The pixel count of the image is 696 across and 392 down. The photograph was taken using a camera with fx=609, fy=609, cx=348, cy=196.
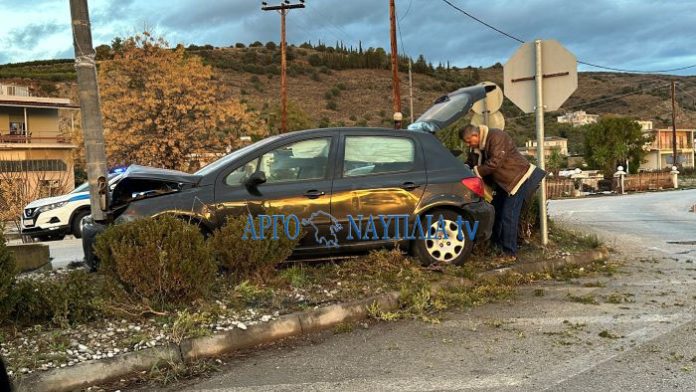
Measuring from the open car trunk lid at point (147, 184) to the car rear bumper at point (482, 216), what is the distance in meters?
3.00

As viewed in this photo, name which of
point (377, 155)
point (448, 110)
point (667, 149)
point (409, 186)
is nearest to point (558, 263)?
point (409, 186)

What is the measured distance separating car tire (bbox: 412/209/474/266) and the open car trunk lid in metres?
2.51

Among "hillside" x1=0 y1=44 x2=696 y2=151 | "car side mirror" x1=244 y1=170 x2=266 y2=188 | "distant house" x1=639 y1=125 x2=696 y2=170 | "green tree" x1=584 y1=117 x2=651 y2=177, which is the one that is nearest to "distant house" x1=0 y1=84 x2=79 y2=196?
"hillside" x1=0 y1=44 x2=696 y2=151

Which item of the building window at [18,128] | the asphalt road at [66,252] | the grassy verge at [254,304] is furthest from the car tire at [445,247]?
the building window at [18,128]

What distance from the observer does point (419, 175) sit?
6789 mm

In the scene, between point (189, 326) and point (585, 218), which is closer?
point (189, 326)

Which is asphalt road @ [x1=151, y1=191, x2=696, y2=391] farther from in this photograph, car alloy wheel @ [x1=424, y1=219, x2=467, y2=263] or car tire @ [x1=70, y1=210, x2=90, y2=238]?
car tire @ [x1=70, y1=210, x2=90, y2=238]

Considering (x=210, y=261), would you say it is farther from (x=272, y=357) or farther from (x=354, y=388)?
(x=354, y=388)

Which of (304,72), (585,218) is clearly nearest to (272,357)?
(585,218)

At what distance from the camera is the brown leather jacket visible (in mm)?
7422

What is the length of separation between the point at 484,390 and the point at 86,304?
Answer: 10.5 ft

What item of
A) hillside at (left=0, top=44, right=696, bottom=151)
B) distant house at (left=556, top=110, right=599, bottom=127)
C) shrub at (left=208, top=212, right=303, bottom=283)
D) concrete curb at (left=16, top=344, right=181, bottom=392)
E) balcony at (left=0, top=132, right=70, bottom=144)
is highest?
hillside at (left=0, top=44, right=696, bottom=151)

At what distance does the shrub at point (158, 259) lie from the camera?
4.86m

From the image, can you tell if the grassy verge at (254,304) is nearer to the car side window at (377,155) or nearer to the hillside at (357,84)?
the car side window at (377,155)
